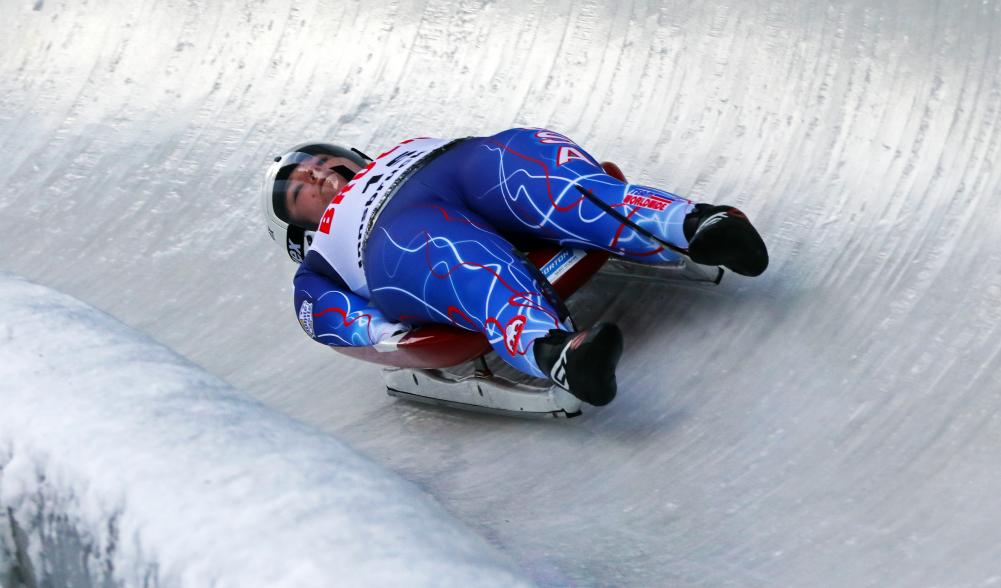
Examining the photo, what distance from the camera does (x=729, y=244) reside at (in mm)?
2395

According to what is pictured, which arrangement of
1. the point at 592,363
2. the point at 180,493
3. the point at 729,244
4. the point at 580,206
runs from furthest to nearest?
the point at 580,206, the point at 729,244, the point at 592,363, the point at 180,493

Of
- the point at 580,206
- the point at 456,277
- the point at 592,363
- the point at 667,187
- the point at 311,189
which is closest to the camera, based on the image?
the point at 592,363

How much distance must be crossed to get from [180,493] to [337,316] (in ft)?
4.83

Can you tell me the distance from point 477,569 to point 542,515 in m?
0.87

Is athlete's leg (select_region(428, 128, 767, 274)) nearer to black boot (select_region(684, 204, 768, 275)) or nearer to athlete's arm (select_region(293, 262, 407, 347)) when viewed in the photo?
black boot (select_region(684, 204, 768, 275))

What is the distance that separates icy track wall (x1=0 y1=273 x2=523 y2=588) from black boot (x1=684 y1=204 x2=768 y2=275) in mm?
1033

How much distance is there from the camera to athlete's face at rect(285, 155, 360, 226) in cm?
319

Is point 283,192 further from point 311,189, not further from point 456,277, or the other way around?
point 456,277

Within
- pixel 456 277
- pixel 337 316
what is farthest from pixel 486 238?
pixel 337 316

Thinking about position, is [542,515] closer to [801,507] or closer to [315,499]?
[801,507]

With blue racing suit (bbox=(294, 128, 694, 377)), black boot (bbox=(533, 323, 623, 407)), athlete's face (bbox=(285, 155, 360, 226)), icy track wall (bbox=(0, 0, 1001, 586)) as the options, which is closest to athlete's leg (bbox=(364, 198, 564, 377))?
blue racing suit (bbox=(294, 128, 694, 377))

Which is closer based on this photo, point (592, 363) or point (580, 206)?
point (592, 363)

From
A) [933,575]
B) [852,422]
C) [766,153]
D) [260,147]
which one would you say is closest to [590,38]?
[766,153]

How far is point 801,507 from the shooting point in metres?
2.06
